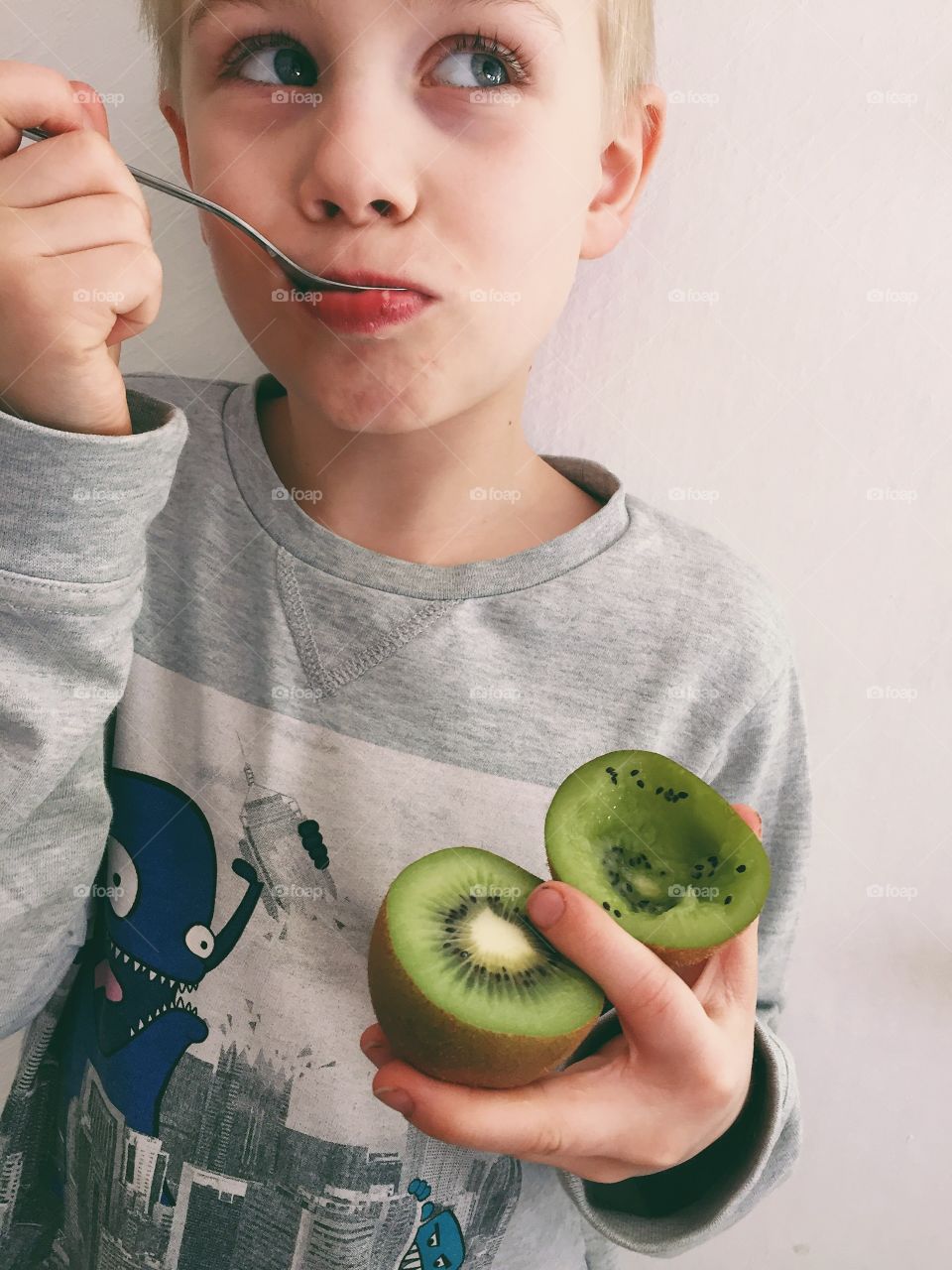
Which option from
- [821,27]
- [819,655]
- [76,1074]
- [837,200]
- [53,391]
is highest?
[821,27]

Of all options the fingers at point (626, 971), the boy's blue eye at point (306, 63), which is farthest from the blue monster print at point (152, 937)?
the boy's blue eye at point (306, 63)

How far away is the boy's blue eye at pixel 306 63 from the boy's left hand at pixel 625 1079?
19.4 inches

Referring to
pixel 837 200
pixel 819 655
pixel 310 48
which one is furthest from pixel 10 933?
pixel 837 200

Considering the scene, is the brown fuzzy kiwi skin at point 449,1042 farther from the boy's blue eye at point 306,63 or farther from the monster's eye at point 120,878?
the boy's blue eye at point 306,63

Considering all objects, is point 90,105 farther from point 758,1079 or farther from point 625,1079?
point 758,1079

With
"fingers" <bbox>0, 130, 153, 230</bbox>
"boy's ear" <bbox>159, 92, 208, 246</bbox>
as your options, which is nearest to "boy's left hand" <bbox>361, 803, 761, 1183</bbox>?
"fingers" <bbox>0, 130, 153, 230</bbox>

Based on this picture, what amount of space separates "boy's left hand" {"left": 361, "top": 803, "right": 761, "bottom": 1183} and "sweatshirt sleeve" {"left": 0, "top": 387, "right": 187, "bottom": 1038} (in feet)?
0.86

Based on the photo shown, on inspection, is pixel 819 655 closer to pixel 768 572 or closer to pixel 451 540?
pixel 768 572

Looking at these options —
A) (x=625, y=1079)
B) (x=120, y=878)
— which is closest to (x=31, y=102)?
(x=120, y=878)

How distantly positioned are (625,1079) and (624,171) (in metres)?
0.64

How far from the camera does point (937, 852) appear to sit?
99cm

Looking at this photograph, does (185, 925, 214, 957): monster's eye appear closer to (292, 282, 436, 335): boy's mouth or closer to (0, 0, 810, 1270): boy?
(0, 0, 810, 1270): boy

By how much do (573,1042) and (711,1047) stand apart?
0.27ft

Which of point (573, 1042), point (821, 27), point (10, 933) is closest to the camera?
point (573, 1042)
